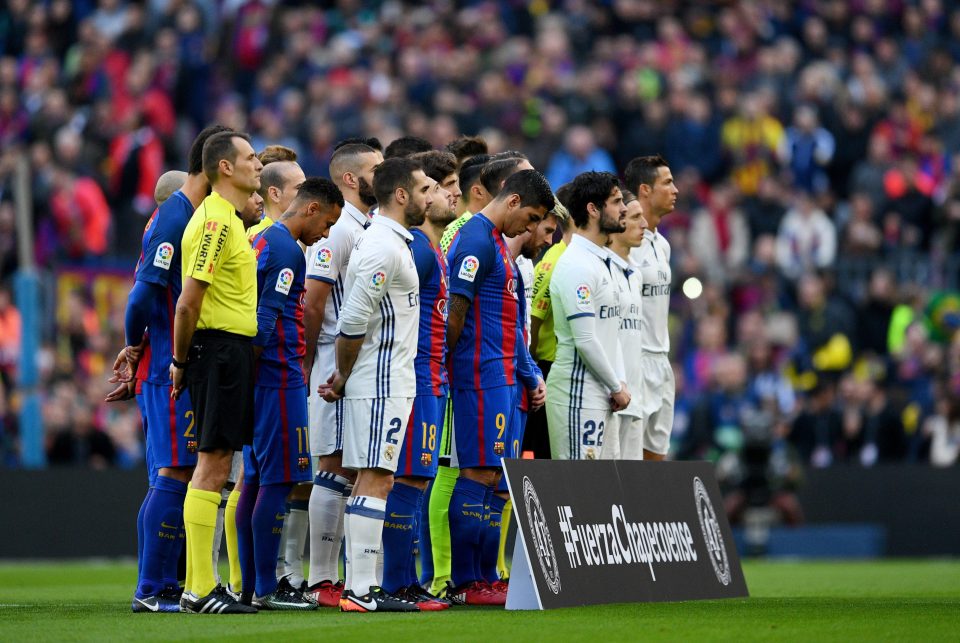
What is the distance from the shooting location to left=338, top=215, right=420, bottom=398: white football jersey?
8664 mm

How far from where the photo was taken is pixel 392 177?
9031mm

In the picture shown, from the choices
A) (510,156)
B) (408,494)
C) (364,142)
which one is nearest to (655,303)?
(510,156)

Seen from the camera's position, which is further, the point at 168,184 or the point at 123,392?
the point at 168,184

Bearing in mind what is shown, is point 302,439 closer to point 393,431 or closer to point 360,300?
point 393,431

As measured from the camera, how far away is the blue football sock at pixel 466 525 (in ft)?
31.3

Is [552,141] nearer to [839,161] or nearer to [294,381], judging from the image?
[839,161]

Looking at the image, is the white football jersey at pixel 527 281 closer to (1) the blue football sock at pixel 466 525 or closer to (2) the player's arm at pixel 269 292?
(1) the blue football sock at pixel 466 525

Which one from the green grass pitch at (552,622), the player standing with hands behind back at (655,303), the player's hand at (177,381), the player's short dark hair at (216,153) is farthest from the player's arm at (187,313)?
the player standing with hands behind back at (655,303)

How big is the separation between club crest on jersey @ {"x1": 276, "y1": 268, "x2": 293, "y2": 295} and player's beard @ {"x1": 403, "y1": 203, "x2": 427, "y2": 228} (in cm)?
72

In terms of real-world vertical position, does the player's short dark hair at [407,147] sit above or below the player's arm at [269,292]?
above

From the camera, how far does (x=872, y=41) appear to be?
22.7m

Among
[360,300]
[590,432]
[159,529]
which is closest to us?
[360,300]

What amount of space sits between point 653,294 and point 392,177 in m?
3.28

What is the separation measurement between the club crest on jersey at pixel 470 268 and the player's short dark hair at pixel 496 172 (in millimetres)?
986
